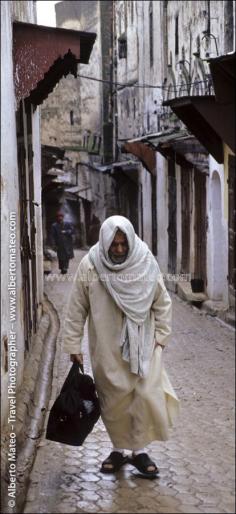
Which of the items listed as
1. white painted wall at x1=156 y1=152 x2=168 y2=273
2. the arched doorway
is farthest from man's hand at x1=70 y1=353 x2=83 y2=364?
the arched doorway

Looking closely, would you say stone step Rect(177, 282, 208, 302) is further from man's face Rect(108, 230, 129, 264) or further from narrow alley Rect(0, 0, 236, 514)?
man's face Rect(108, 230, 129, 264)

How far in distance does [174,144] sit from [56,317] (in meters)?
1.27

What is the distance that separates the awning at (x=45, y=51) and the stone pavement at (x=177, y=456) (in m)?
0.67

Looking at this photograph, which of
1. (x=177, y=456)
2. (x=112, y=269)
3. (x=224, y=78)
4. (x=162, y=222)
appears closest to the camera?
(x=112, y=269)

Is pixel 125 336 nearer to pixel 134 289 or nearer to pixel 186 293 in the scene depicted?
pixel 134 289

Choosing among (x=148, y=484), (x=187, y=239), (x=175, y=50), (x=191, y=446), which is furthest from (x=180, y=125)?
(x=148, y=484)

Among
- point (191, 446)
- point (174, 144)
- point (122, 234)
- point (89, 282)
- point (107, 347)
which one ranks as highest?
point (174, 144)

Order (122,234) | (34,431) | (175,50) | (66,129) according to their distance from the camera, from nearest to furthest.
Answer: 1. (122,234)
2. (34,431)
3. (66,129)
4. (175,50)

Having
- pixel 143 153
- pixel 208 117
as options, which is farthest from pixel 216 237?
pixel 143 153

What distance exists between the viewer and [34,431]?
2.66 meters

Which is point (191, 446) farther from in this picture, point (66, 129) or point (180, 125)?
point (180, 125)

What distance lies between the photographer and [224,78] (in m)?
4.56

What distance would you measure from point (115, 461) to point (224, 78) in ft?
8.52

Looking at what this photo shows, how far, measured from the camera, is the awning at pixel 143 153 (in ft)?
11.8
